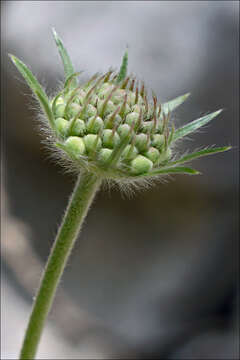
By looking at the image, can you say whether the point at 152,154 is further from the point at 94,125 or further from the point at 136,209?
the point at 136,209

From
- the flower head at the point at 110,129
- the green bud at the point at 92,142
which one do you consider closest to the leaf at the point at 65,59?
the flower head at the point at 110,129

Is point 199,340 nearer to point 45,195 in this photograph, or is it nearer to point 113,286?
point 113,286

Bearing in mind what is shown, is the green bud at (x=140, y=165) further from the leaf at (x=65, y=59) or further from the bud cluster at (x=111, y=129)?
the leaf at (x=65, y=59)

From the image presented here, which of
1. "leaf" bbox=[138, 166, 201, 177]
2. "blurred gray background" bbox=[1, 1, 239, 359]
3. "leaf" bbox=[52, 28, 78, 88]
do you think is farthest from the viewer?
"blurred gray background" bbox=[1, 1, 239, 359]

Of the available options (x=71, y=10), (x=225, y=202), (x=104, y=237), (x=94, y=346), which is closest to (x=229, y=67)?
(x=225, y=202)

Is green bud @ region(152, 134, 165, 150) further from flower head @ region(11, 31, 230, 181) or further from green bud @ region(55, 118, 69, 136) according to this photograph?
green bud @ region(55, 118, 69, 136)

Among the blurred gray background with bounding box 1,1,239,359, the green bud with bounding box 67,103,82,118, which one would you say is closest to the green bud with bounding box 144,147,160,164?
the green bud with bounding box 67,103,82,118
